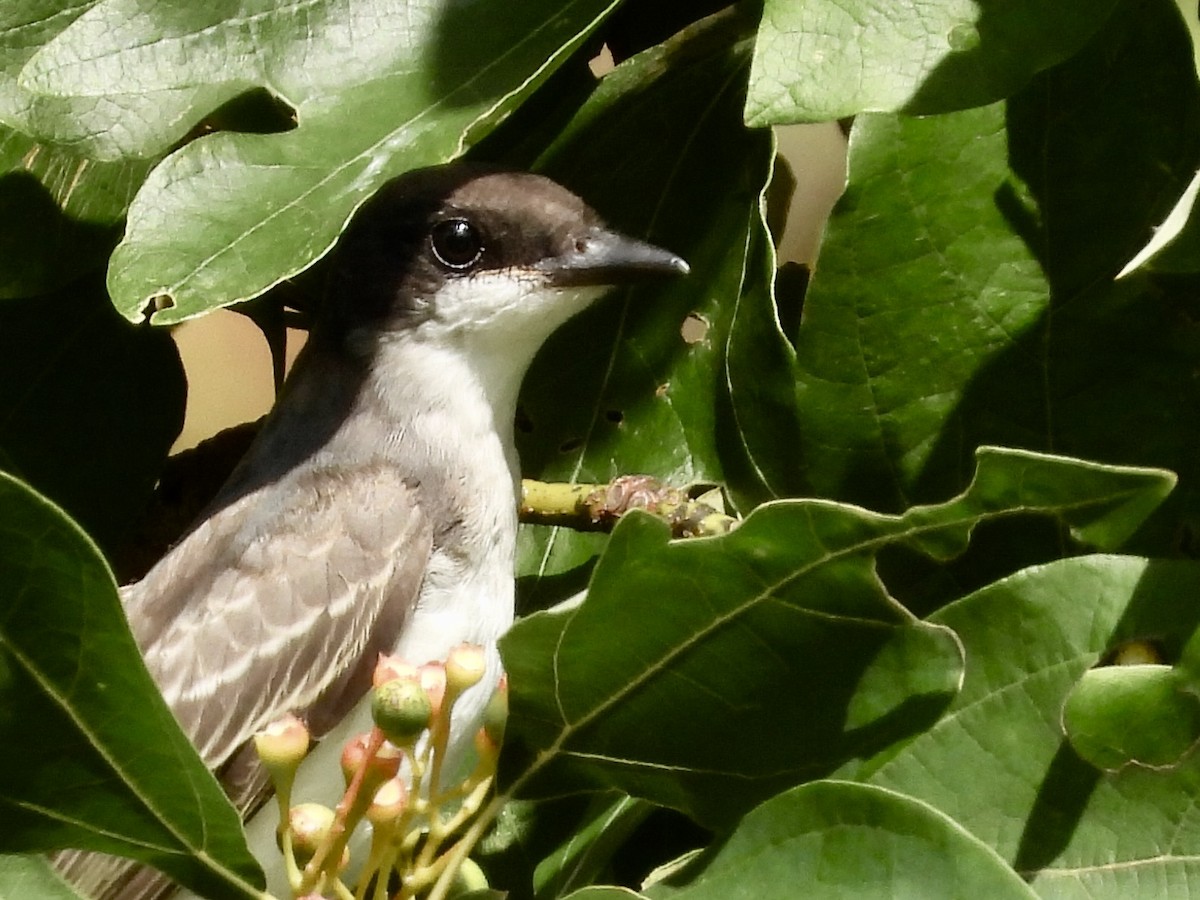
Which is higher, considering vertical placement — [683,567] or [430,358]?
[683,567]

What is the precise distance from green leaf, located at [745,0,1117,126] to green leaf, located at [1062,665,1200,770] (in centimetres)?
37

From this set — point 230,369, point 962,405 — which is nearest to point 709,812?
point 962,405

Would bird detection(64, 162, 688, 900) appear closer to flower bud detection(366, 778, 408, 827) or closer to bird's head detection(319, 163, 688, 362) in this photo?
bird's head detection(319, 163, 688, 362)

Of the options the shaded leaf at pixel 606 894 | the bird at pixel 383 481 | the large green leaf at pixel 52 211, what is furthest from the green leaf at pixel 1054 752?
the large green leaf at pixel 52 211

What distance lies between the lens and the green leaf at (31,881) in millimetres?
1018

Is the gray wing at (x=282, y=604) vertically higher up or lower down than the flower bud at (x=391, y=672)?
lower down

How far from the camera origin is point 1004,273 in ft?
3.55

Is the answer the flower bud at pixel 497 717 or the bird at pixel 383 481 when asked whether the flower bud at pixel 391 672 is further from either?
the bird at pixel 383 481

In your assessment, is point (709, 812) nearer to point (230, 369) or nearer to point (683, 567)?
point (683, 567)

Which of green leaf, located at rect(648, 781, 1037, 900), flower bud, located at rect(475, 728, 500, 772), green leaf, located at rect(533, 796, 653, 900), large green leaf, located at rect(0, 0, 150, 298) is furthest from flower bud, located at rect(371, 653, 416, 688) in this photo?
large green leaf, located at rect(0, 0, 150, 298)

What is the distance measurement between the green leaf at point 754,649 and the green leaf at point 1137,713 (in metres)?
0.08

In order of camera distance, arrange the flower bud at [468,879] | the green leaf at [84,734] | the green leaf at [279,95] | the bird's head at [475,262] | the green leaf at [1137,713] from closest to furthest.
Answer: the green leaf at [84,734]
the green leaf at [1137,713]
the green leaf at [279,95]
the flower bud at [468,879]
the bird's head at [475,262]

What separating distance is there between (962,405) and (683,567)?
0.34m

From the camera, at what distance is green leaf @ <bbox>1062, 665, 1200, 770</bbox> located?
0.86 meters
